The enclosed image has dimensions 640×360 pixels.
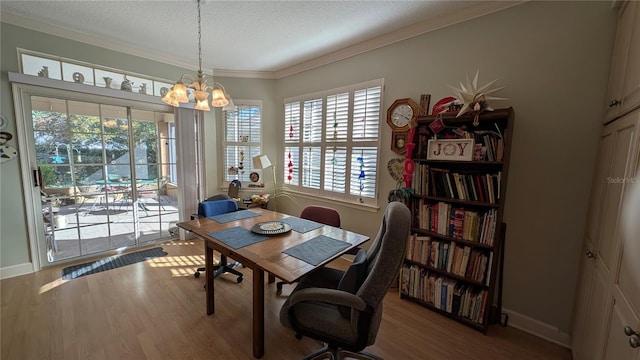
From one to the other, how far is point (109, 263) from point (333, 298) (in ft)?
10.5

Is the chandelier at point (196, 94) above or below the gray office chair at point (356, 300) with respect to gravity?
above

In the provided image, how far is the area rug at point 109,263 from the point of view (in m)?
2.60

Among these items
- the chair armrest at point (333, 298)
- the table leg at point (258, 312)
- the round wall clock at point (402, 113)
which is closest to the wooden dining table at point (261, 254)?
the table leg at point (258, 312)

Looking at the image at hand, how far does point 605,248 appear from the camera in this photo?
126 cm

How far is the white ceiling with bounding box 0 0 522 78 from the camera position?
6.80 ft

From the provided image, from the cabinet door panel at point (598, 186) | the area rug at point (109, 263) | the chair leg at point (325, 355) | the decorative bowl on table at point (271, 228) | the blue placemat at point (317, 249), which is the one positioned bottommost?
the area rug at point (109, 263)

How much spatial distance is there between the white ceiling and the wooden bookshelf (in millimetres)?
1018

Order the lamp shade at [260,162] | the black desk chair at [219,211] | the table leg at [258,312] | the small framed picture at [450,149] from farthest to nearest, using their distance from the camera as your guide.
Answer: the lamp shade at [260,162] < the black desk chair at [219,211] < the small framed picture at [450,149] < the table leg at [258,312]

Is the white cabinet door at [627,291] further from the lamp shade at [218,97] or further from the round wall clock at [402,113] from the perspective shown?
the lamp shade at [218,97]

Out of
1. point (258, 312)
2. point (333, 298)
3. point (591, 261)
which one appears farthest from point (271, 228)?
point (591, 261)

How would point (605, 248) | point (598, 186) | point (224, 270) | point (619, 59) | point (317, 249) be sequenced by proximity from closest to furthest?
point (605, 248) → point (619, 59) → point (598, 186) → point (317, 249) → point (224, 270)

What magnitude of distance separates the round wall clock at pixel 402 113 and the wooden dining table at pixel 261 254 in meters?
1.36

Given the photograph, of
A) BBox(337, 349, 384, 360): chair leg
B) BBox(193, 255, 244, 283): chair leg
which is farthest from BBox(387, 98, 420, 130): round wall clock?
BBox(193, 255, 244, 283): chair leg

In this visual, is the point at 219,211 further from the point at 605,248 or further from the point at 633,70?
the point at 633,70
